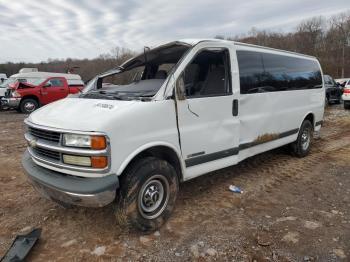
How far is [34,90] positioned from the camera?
1538 cm

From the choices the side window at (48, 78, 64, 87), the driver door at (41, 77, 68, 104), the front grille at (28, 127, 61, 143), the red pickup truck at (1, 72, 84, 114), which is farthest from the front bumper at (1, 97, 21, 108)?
the front grille at (28, 127, 61, 143)

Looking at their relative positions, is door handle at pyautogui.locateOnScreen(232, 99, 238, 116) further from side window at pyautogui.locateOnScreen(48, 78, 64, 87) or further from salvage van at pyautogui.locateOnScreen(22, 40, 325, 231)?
side window at pyautogui.locateOnScreen(48, 78, 64, 87)

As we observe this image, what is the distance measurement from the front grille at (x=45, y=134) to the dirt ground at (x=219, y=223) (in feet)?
3.74

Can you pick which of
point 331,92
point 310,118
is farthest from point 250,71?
point 331,92

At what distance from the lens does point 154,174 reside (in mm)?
3404

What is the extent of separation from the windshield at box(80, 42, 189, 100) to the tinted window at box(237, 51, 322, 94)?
1.07 metres

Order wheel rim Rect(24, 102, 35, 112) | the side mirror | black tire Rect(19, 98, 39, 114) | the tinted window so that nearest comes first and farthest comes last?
the side mirror → the tinted window → black tire Rect(19, 98, 39, 114) → wheel rim Rect(24, 102, 35, 112)

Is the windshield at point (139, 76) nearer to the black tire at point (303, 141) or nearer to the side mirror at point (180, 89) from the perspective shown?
the side mirror at point (180, 89)

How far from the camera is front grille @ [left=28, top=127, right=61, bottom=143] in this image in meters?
3.18

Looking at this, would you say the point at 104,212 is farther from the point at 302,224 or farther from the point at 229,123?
the point at 302,224

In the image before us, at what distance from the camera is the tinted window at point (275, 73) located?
4.67 m

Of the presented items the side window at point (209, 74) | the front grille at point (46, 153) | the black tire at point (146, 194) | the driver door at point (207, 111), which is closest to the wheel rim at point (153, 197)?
the black tire at point (146, 194)

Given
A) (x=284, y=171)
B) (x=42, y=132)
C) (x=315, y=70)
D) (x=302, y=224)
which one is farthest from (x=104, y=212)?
(x=315, y=70)

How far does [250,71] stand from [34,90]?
44.5ft
